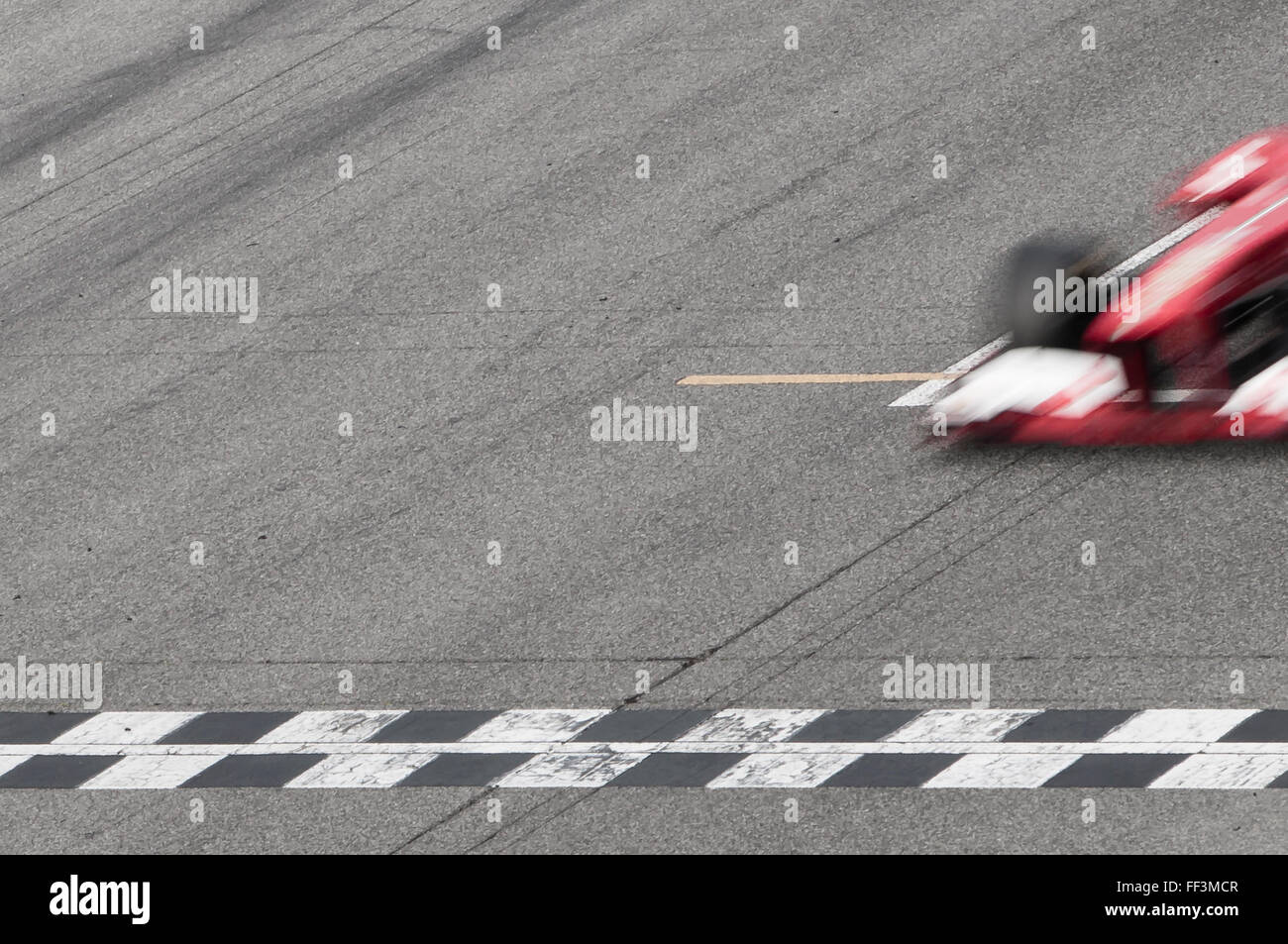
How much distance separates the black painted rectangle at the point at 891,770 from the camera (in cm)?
766

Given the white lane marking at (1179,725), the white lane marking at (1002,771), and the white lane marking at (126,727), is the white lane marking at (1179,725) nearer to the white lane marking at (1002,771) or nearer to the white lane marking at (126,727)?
the white lane marking at (1002,771)

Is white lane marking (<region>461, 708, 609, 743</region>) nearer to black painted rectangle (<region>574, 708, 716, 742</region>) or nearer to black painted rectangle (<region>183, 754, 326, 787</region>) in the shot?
black painted rectangle (<region>574, 708, 716, 742</region>)

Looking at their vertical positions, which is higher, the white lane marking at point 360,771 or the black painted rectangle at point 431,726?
the black painted rectangle at point 431,726

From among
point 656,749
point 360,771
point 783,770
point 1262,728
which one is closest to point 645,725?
point 656,749

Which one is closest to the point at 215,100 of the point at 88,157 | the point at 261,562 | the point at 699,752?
the point at 88,157

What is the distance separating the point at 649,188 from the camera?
40.0 feet

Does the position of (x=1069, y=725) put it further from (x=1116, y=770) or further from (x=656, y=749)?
(x=656, y=749)

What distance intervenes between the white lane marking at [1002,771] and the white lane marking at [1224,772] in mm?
419

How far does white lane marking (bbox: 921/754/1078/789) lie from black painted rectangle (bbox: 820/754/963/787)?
5 cm

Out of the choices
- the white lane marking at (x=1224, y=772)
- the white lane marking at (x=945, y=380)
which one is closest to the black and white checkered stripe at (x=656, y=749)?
the white lane marking at (x=1224, y=772)

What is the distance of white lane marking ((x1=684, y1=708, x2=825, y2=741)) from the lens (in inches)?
315

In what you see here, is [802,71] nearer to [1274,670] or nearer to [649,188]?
[649,188]

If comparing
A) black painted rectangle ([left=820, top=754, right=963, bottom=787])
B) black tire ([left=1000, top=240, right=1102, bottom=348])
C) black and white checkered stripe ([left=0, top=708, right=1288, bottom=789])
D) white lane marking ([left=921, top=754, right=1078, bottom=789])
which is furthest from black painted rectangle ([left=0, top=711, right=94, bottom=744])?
black tire ([left=1000, top=240, right=1102, bottom=348])

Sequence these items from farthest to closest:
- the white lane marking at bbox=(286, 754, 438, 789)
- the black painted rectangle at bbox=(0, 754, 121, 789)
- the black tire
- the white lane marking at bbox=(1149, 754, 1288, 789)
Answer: the black tire, the black painted rectangle at bbox=(0, 754, 121, 789), the white lane marking at bbox=(286, 754, 438, 789), the white lane marking at bbox=(1149, 754, 1288, 789)
